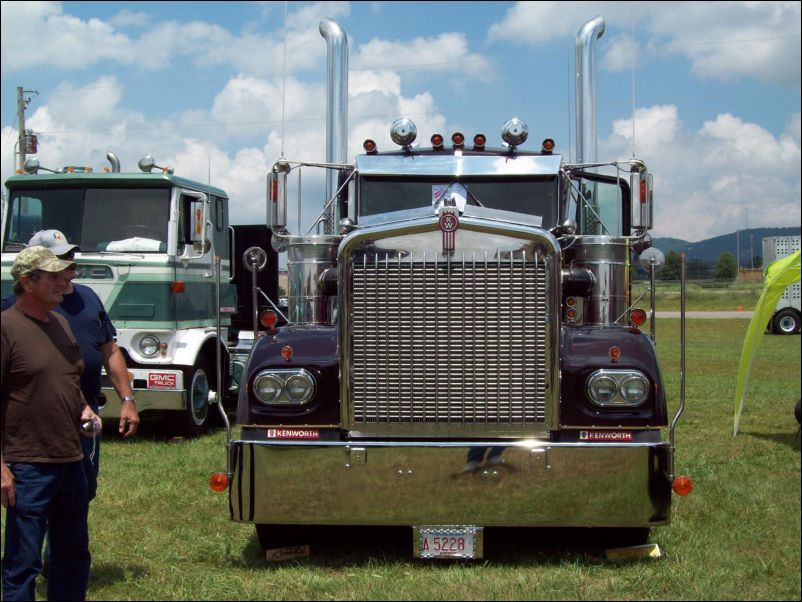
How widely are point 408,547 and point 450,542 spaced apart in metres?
0.82

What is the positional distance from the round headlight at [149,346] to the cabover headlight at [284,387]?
5.13 metres

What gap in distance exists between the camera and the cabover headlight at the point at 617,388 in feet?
16.9

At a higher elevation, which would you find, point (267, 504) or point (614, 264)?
point (614, 264)

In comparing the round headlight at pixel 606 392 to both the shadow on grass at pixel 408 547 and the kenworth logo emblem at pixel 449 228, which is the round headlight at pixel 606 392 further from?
the kenworth logo emblem at pixel 449 228

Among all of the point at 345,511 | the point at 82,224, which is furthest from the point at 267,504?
the point at 82,224

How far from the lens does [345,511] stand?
200 inches

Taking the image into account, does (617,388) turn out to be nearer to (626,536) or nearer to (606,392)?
(606,392)

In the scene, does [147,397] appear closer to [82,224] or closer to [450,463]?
[82,224]

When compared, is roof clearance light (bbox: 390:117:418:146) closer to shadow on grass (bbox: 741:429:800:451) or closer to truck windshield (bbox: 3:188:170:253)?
truck windshield (bbox: 3:188:170:253)

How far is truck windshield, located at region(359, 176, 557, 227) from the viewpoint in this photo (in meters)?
7.21

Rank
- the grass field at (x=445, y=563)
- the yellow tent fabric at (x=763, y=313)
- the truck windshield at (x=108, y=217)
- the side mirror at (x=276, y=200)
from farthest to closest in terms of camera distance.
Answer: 1. the truck windshield at (x=108, y=217)
2. the yellow tent fabric at (x=763, y=313)
3. the side mirror at (x=276, y=200)
4. the grass field at (x=445, y=563)

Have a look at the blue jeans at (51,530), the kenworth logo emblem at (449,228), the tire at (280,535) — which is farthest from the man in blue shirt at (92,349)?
the kenworth logo emblem at (449,228)

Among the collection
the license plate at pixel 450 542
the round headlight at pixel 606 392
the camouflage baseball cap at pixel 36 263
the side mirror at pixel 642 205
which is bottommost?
the license plate at pixel 450 542

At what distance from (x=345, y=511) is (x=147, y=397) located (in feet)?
17.7
